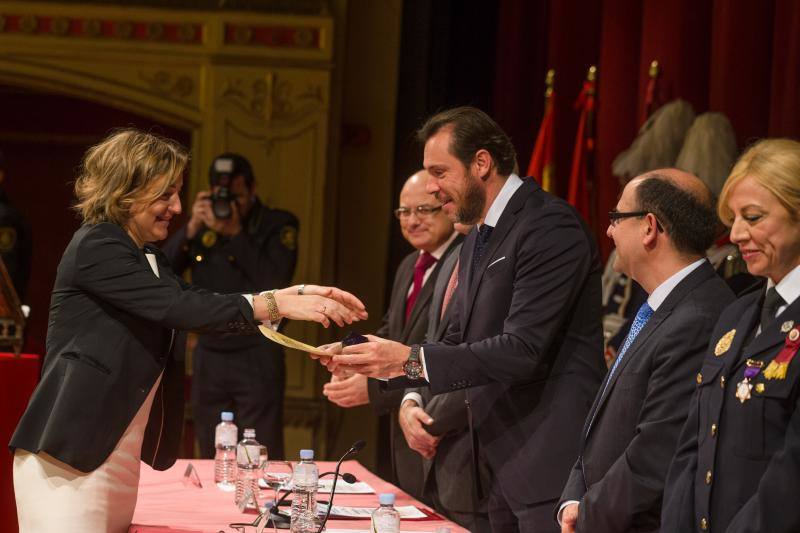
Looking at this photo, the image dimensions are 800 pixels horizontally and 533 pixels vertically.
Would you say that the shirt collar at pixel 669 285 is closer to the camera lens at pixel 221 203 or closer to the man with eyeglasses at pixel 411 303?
the man with eyeglasses at pixel 411 303

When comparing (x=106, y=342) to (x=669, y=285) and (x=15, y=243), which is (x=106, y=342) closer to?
(x=669, y=285)

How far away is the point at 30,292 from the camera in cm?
742

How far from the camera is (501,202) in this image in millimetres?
3078

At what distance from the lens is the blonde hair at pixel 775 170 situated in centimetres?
208

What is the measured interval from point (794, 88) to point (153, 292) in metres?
2.51

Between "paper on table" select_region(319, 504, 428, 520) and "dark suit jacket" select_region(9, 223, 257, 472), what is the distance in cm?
43

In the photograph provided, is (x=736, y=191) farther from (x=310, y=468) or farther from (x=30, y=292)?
(x=30, y=292)

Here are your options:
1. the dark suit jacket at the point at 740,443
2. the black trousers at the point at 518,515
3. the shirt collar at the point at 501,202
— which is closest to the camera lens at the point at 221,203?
the shirt collar at the point at 501,202

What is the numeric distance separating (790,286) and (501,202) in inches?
43.5

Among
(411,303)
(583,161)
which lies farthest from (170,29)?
(411,303)

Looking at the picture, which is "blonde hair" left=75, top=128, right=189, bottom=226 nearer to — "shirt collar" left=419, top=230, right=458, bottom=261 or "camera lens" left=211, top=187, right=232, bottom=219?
"shirt collar" left=419, top=230, right=458, bottom=261

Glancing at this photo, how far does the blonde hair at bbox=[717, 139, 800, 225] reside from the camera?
2084mm

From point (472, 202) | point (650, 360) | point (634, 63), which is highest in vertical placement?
point (634, 63)

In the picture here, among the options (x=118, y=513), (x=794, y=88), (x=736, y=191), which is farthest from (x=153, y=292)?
(x=794, y=88)
